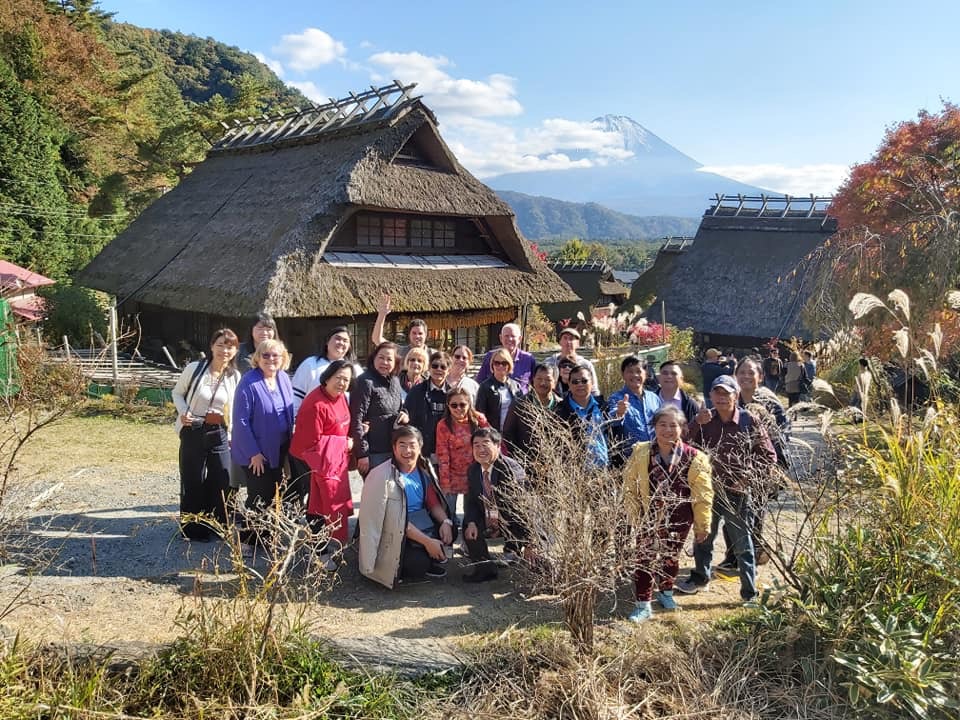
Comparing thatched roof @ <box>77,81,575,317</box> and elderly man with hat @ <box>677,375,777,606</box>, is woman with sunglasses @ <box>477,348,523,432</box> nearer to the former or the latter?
elderly man with hat @ <box>677,375,777,606</box>

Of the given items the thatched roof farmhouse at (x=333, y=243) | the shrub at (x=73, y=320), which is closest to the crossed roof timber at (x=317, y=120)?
the thatched roof farmhouse at (x=333, y=243)

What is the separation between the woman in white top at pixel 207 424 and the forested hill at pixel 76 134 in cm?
1657

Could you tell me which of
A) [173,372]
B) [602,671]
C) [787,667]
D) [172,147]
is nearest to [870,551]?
[787,667]

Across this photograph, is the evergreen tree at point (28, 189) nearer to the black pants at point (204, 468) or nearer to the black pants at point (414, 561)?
the black pants at point (204, 468)

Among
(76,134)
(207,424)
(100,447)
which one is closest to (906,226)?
(207,424)

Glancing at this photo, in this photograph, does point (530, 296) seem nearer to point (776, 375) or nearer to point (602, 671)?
point (776, 375)

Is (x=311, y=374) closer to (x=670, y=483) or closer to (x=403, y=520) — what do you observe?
(x=403, y=520)

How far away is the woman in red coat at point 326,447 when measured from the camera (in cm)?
445

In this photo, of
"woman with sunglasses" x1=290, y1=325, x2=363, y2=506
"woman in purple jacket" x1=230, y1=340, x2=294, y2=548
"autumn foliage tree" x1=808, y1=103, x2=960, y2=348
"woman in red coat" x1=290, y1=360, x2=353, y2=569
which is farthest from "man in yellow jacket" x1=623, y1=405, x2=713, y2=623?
"autumn foliage tree" x1=808, y1=103, x2=960, y2=348

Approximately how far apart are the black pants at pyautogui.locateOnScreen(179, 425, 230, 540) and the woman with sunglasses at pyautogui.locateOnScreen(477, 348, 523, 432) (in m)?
1.93

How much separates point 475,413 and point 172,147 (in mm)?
24700

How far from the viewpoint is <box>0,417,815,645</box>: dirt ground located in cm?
362

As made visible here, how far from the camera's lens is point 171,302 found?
12.2 meters

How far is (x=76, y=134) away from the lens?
23.5 metres
